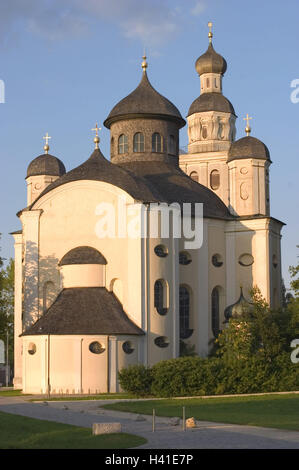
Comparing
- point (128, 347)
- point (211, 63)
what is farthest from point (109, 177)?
A: point (211, 63)

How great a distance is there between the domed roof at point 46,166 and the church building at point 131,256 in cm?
10

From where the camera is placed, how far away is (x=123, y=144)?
61.4m

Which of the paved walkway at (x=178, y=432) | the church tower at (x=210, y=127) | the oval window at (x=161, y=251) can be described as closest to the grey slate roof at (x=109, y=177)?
the oval window at (x=161, y=251)

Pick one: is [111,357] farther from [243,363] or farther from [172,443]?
[172,443]

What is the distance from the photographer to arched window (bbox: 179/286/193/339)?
178 feet

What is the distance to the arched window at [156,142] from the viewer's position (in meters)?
61.0

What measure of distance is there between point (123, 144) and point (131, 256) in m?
13.6

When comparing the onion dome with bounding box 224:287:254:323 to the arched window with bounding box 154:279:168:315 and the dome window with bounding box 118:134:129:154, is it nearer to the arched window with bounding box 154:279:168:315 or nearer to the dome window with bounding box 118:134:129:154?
the arched window with bounding box 154:279:168:315

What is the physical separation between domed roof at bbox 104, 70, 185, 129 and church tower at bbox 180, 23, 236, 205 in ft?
44.8

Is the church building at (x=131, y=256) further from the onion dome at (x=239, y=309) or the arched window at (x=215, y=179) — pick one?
the arched window at (x=215, y=179)

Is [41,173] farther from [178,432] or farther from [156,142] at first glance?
[178,432]

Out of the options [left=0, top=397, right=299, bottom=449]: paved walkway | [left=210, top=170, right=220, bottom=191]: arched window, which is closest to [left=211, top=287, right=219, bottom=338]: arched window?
[left=210, top=170, right=220, bottom=191]: arched window
